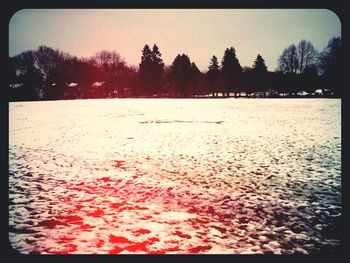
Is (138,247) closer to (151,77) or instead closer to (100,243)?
(100,243)

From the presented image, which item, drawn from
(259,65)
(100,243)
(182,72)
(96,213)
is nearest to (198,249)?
(100,243)

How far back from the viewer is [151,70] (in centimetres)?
8106

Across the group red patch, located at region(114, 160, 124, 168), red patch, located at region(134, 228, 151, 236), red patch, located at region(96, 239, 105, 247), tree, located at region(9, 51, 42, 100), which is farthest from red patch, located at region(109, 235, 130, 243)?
tree, located at region(9, 51, 42, 100)

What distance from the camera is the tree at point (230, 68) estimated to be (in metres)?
76.9

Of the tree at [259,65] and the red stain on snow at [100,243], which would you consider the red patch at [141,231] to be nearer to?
the red stain on snow at [100,243]

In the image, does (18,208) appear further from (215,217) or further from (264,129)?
(264,129)

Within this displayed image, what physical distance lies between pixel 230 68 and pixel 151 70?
21.4 meters

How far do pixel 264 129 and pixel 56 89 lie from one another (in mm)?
65672


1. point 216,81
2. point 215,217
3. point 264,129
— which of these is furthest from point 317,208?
point 216,81

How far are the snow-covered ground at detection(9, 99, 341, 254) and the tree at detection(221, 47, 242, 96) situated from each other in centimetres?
6617

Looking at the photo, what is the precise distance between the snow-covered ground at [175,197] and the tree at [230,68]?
217ft

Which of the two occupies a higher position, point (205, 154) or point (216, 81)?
point (216, 81)

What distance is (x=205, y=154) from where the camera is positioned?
35.1 feet

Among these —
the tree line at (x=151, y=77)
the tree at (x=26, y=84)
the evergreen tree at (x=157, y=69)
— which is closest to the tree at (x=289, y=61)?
the tree line at (x=151, y=77)
